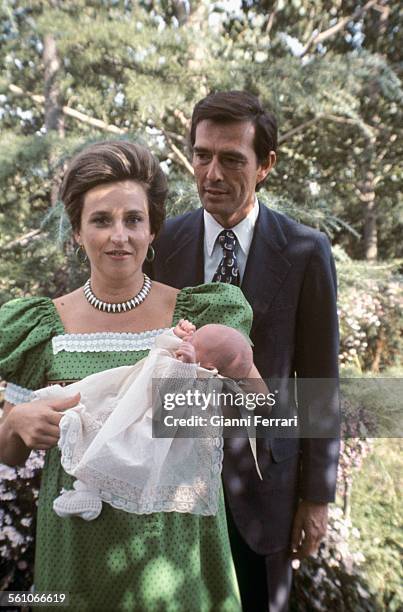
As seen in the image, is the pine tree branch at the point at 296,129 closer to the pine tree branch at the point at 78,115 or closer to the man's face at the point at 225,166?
the pine tree branch at the point at 78,115

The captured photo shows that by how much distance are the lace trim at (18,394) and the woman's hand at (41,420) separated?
5cm

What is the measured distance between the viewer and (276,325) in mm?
1559

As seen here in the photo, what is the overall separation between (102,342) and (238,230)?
68 centimetres

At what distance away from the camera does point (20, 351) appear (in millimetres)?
1152

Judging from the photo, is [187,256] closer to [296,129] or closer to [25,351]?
[25,351]

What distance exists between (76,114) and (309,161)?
228cm

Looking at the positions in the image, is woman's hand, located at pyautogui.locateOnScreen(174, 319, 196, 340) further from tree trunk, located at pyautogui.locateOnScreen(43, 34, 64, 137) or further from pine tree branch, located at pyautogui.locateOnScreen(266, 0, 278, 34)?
pine tree branch, located at pyautogui.locateOnScreen(266, 0, 278, 34)

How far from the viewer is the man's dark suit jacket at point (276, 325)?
1.56m

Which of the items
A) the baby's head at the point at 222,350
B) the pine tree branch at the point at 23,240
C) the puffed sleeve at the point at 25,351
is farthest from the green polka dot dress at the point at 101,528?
the pine tree branch at the point at 23,240

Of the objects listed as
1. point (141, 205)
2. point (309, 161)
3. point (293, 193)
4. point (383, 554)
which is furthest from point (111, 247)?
point (309, 161)

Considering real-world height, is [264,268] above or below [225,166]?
below

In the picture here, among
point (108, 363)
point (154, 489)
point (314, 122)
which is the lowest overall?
point (154, 489)

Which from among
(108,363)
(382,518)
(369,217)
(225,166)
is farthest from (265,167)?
(369,217)

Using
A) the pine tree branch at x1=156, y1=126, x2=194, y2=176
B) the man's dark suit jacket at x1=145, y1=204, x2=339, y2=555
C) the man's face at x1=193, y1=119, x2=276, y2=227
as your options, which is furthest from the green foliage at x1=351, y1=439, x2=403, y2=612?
the pine tree branch at x1=156, y1=126, x2=194, y2=176
